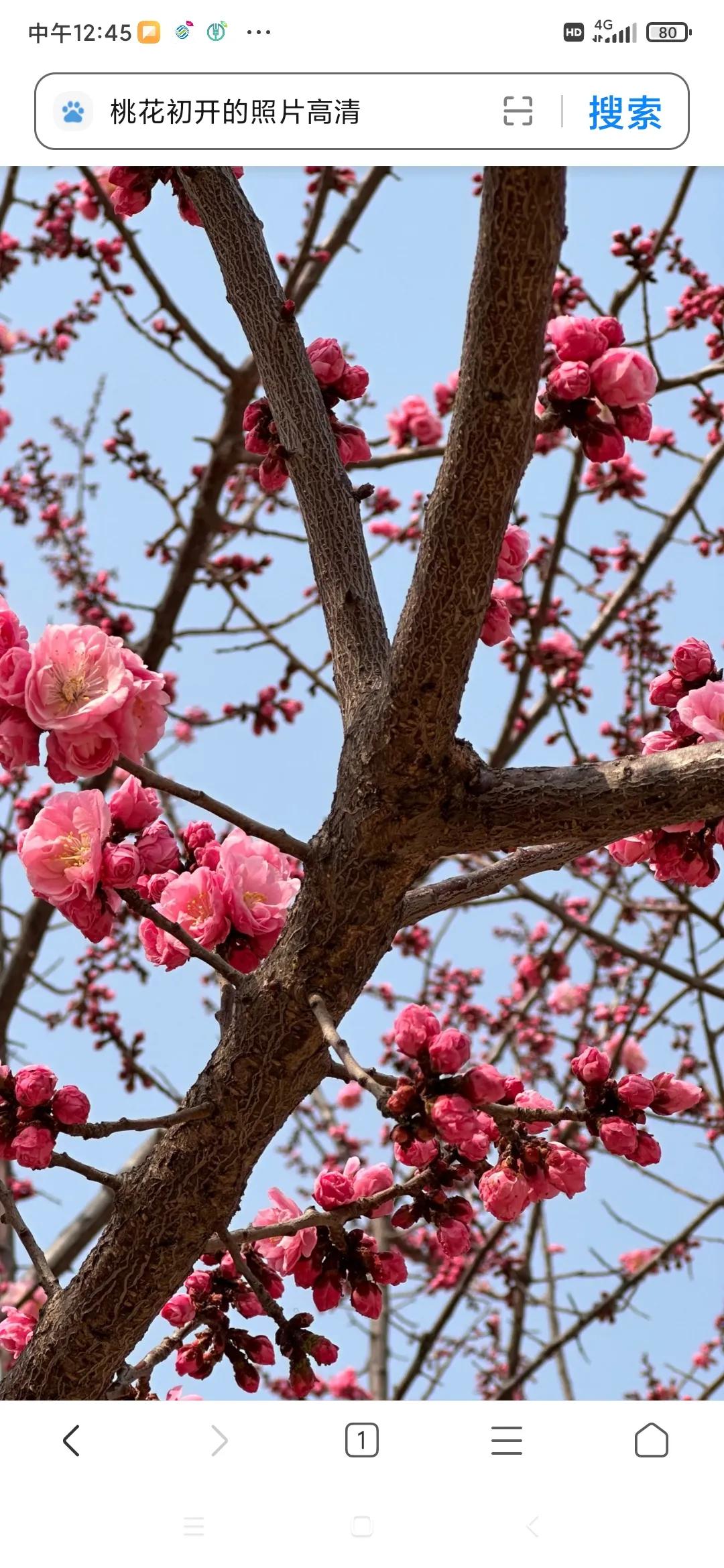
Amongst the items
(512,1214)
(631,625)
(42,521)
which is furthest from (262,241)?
(42,521)

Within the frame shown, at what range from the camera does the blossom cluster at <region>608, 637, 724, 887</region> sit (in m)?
1.63

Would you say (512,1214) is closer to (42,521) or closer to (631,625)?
(631,625)

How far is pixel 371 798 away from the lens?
4.87 ft

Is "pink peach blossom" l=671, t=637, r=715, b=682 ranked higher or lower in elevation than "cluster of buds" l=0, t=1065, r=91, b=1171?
higher

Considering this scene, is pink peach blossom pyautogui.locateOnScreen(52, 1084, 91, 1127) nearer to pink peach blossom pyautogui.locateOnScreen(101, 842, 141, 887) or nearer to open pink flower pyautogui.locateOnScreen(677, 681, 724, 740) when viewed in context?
pink peach blossom pyautogui.locateOnScreen(101, 842, 141, 887)

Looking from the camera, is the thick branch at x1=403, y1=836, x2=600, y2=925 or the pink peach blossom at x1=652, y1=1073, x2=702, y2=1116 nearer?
the pink peach blossom at x1=652, y1=1073, x2=702, y2=1116

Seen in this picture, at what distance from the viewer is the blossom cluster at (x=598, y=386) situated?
154 centimetres

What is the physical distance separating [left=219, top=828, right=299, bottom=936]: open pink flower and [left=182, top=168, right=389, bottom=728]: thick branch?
24 centimetres

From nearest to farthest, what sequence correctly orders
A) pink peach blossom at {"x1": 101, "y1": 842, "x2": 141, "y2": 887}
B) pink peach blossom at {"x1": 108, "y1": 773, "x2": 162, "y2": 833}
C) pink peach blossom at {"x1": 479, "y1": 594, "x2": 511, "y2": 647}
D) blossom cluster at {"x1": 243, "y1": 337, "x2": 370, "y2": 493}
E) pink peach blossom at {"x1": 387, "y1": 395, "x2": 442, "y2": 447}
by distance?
pink peach blossom at {"x1": 101, "y1": 842, "x2": 141, "y2": 887} < pink peach blossom at {"x1": 108, "y1": 773, "x2": 162, "y2": 833} < pink peach blossom at {"x1": 479, "y1": 594, "x2": 511, "y2": 647} < blossom cluster at {"x1": 243, "y1": 337, "x2": 370, "y2": 493} < pink peach blossom at {"x1": 387, "y1": 395, "x2": 442, "y2": 447}

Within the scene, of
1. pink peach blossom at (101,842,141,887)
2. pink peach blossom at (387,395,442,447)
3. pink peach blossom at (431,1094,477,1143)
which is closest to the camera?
pink peach blossom at (431,1094,477,1143)

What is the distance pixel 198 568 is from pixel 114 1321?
321 cm
